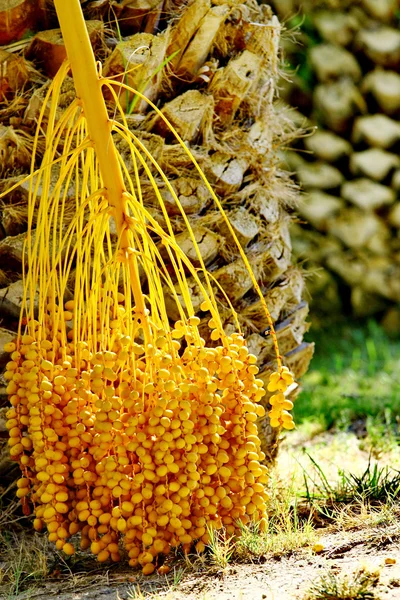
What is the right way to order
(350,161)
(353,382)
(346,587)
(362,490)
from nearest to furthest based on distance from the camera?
(346,587) → (362,490) → (353,382) → (350,161)

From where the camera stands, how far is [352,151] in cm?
440

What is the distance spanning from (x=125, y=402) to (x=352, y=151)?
3.35m

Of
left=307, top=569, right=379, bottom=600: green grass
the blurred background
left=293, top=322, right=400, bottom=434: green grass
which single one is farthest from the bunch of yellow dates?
the blurred background

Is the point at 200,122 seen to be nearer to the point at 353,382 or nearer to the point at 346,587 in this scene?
the point at 346,587

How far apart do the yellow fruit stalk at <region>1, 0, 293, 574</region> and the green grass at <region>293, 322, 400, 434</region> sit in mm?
1045

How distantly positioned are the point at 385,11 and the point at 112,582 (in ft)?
12.2

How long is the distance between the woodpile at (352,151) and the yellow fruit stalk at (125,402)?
2.94 m

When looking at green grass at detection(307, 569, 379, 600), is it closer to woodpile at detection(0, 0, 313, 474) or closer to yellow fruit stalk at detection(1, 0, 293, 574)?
yellow fruit stalk at detection(1, 0, 293, 574)

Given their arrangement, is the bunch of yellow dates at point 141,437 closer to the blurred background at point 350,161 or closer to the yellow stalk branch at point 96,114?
the yellow stalk branch at point 96,114

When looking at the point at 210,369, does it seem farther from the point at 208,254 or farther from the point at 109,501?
the point at 208,254

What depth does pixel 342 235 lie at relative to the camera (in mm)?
4352

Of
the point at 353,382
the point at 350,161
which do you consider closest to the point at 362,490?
the point at 353,382

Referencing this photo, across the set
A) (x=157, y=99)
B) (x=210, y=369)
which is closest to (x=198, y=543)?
(x=210, y=369)

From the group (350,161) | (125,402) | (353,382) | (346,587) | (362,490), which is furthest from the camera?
(350,161)
